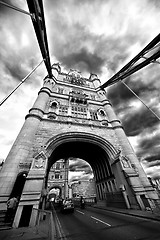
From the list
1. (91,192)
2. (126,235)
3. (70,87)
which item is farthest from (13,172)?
(91,192)

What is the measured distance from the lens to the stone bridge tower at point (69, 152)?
8125 millimetres

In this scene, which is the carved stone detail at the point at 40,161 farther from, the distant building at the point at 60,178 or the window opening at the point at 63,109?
the distant building at the point at 60,178

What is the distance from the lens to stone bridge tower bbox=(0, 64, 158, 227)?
8.12m

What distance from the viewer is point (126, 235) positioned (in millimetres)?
4363

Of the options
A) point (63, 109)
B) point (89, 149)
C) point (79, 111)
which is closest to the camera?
point (89, 149)

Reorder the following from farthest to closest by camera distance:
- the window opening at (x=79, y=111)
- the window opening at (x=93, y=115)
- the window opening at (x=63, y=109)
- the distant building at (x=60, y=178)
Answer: the distant building at (x=60, y=178) < the window opening at (x=93, y=115) < the window opening at (x=79, y=111) < the window opening at (x=63, y=109)

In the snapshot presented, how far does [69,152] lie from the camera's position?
15.7 m

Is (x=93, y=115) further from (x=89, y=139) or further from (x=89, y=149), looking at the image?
(x=89, y=149)

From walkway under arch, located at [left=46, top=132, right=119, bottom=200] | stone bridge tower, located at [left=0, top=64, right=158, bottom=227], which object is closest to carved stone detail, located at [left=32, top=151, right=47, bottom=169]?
stone bridge tower, located at [left=0, top=64, right=158, bottom=227]

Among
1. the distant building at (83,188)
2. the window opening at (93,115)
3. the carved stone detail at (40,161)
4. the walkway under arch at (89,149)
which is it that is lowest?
the carved stone detail at (40,161)

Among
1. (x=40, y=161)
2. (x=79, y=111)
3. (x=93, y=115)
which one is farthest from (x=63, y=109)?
(x=40, y=161)

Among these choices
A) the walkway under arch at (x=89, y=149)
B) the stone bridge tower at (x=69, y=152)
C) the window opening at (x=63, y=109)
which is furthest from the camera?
the window opening at (x=63, y=109)

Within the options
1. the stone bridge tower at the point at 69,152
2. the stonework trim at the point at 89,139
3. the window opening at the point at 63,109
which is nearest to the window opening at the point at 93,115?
the stone bridge tower at the point at 69,152

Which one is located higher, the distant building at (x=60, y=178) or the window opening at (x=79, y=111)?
the window opening at (x=79, y=111)
